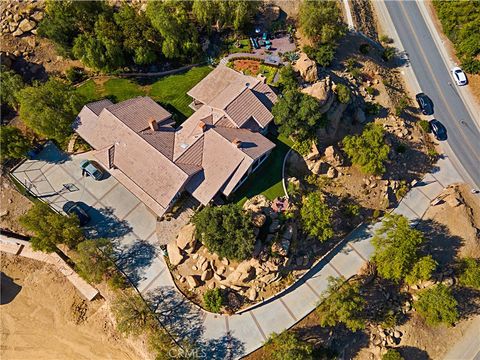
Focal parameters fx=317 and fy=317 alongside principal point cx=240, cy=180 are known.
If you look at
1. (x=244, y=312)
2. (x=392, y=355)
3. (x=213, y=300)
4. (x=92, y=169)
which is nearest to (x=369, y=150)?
(x=392, y=355)

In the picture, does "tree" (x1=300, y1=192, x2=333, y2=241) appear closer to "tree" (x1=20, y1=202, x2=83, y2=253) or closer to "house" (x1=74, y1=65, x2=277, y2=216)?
"house" (x1=74, y1=65, x2=277, y2=216)

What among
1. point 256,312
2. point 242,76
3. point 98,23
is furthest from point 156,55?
point 256,312

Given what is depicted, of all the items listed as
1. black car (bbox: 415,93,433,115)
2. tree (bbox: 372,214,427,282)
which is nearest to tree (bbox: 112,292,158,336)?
tree (bbox: 372,214,427,282)

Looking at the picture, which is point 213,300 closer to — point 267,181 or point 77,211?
point 267,181

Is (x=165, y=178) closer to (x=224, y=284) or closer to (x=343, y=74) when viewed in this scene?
(x=224, y=284)

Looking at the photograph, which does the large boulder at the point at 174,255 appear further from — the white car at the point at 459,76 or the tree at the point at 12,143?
the white car at the point at 459,76
